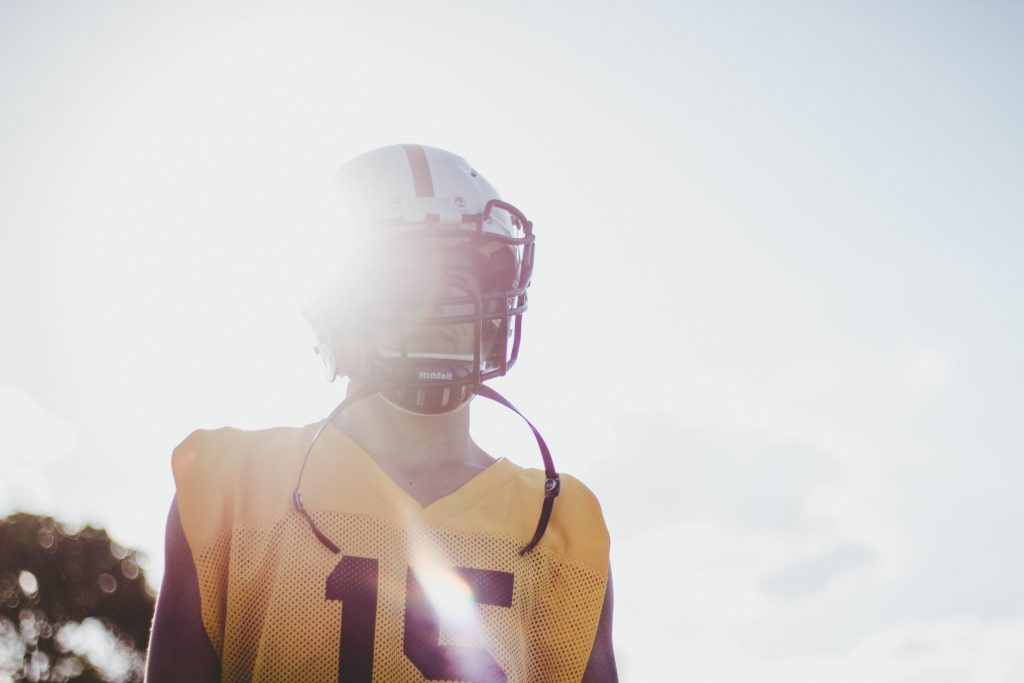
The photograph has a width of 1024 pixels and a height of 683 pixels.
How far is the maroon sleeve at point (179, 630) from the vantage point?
2.51m

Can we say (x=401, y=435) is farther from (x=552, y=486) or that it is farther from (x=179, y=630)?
(x=179, y=630)

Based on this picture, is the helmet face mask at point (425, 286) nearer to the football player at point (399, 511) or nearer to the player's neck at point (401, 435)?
the football player at point (399, 511)

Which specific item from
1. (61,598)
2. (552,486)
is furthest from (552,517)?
(61,598)

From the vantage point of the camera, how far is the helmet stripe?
10.8ft

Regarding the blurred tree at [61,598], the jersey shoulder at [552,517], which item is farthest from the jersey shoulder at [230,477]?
the blurred tree at [61,598]

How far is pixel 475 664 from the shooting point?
105 inches

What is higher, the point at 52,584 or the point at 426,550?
the point at 52,584

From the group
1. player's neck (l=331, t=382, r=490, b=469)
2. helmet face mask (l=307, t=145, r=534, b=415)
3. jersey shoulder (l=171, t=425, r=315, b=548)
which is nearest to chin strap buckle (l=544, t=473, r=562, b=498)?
player's neck (l=331, t=382, r=490, b=469)

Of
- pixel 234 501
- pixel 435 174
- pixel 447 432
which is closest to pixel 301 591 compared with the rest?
pixel 234 501

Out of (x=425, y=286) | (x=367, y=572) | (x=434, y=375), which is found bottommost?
(x=367, y=572)

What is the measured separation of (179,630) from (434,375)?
1.13m

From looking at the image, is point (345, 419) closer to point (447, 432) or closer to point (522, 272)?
point (447, 432)

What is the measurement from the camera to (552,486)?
3.07m

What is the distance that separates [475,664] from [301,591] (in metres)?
0.60
